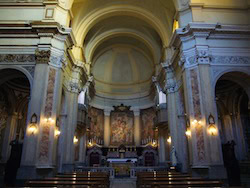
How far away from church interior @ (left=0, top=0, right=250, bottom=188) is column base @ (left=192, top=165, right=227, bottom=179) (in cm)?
4

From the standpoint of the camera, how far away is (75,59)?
1631cm

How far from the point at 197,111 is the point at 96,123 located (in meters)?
13.8

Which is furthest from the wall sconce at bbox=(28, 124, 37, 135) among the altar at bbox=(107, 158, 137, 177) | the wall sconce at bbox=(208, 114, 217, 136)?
the wall sconce at bbox=(208, 114, 217, 136)

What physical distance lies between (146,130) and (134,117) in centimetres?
197

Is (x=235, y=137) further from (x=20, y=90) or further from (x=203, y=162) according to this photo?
(x=20, y=90)

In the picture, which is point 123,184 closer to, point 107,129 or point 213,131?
point 213,131

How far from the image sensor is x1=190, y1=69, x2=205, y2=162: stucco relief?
1062cm

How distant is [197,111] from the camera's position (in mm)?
11156

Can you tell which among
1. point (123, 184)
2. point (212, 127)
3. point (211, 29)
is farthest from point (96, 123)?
point (211, 29)

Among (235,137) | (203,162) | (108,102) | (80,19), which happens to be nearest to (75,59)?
(80,19)

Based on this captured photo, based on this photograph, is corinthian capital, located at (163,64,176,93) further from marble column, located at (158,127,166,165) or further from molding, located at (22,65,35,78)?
molding, located at (22,65,35,78)

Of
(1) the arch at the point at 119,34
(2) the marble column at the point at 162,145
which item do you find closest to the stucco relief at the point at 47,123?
(1) the arch at the point at 119,34

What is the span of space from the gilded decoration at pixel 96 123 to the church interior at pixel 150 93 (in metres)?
0.18

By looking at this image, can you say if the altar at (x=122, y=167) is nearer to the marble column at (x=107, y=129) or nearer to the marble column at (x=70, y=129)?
the marble column at (x=70, y=129)
